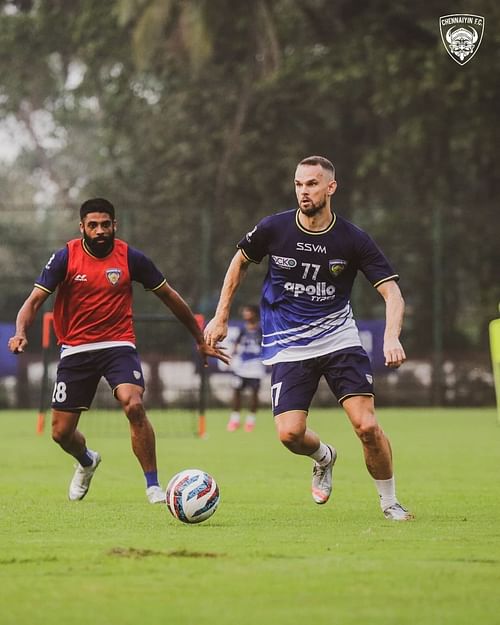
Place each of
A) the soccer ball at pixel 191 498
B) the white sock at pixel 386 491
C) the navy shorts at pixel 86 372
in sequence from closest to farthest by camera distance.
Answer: the soccer ball at pixel 191 498, the white sock at pixel 386 491, the navy shorts at pixel 86 372

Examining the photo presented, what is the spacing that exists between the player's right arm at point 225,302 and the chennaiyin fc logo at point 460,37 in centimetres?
986

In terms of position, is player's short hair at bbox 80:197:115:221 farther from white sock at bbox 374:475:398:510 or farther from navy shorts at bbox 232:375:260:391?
navy shorts at bbox 232:375:260:391

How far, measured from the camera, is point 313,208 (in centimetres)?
931

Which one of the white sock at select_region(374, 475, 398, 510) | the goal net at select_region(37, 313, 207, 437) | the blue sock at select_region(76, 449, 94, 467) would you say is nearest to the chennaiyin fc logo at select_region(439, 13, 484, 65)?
the goal net at select_region(37, 313, 207, 437)

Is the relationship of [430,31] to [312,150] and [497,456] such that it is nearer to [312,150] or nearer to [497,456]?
[312,150]

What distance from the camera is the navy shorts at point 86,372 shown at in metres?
10.6

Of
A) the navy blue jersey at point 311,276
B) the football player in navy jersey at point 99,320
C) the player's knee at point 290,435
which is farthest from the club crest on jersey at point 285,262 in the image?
the football player in navy jersey at point 99,320

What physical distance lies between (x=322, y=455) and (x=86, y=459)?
213 centimetres

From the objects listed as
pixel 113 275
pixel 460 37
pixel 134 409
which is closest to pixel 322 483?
pixel 134 409

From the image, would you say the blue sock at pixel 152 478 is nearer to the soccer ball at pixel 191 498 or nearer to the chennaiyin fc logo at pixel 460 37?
the soccer ball at pixel 191 498

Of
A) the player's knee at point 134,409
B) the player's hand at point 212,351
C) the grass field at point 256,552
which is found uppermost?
the player's hand at point 212,351

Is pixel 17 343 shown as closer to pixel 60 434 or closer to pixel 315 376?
pixel 60 434

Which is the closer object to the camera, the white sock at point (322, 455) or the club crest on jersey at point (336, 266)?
the club crest on jersey at point (336, 266)

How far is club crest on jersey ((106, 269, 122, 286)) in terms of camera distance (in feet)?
34.7
